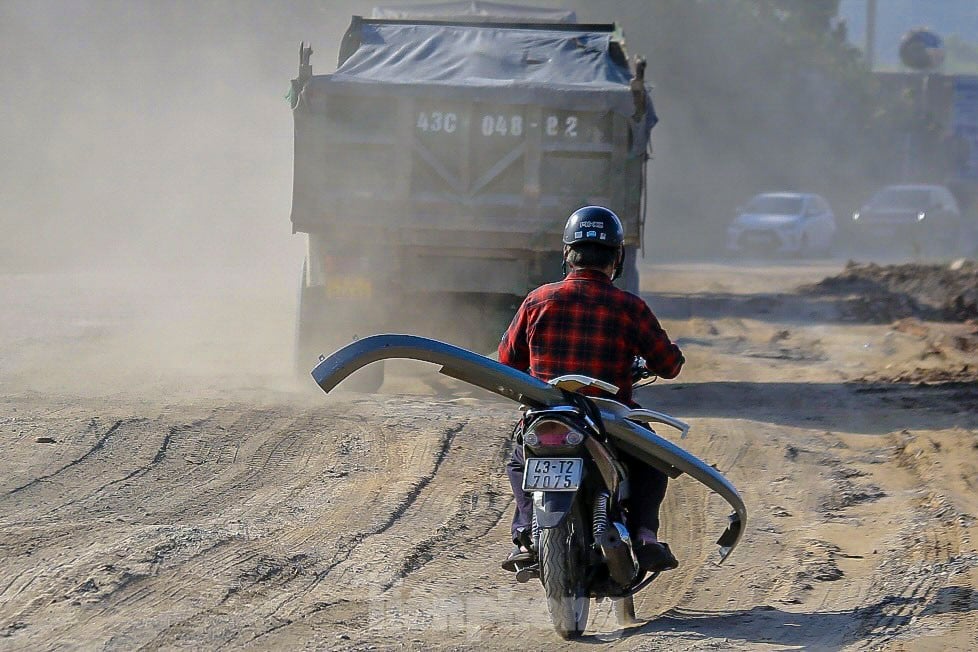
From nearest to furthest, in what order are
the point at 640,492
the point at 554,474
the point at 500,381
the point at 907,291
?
1. the point at 554,474
2. the point at 500,381
3. the point at 640,492
4. the point at 907,291

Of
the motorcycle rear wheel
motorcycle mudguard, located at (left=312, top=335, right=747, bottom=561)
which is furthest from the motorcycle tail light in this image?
the motorcycle rear wheel

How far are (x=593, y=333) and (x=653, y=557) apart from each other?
0.87 m

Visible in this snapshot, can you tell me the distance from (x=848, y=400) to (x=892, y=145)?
42.0 m

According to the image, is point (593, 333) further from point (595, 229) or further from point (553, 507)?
point (553, 507)

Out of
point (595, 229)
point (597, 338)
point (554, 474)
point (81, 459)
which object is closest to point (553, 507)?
point (554, 474)

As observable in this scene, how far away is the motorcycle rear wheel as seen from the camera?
4.90 m

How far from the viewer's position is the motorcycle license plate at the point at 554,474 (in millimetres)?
4727

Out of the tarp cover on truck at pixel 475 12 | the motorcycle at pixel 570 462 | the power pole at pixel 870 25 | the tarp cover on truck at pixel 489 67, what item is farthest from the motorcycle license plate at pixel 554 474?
the power pole at pixel 870 25

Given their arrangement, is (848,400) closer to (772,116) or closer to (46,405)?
(46,405)

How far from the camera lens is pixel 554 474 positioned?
475cm

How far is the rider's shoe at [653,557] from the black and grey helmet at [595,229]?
115 cm

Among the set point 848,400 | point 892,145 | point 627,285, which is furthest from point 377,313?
point 892,145

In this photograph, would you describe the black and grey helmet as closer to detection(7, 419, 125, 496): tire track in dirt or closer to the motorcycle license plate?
the motorcycle license plate

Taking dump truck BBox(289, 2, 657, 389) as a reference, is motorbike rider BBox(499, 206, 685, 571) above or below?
below
